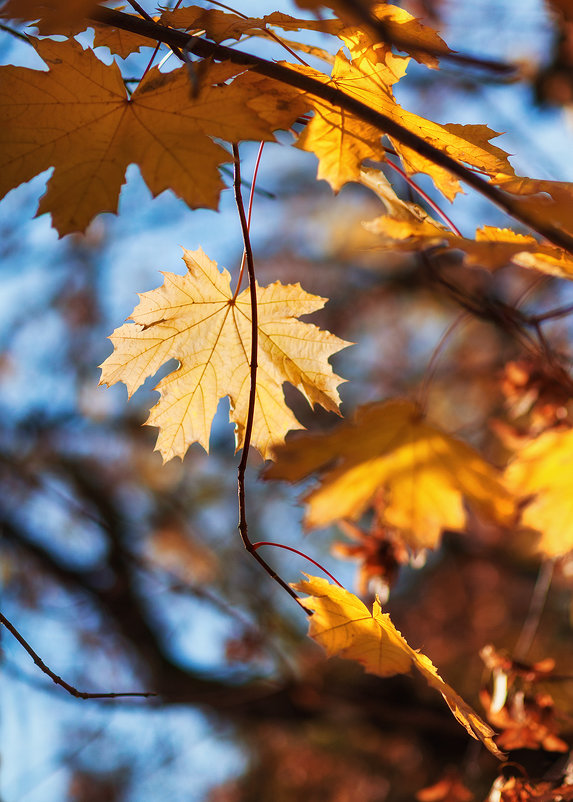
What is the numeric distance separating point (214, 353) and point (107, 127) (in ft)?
1.62

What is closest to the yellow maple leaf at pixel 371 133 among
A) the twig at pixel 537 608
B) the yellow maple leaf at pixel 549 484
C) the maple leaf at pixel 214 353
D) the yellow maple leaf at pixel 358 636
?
the maple leaf at pixel 214 353

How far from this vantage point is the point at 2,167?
927 mm

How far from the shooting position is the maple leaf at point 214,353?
1.23 m

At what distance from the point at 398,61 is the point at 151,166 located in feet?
1.63

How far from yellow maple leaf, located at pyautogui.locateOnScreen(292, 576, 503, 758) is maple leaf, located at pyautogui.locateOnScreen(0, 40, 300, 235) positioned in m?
0.69

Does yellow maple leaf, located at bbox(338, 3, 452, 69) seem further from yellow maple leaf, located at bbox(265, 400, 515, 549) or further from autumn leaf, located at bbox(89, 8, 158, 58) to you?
yellow maple leaf, located at bbox(265, 400, 515, 549)

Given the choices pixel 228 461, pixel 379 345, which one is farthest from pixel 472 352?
pixel 228 461

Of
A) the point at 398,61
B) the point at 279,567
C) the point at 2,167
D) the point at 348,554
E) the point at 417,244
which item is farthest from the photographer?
the point at 279,567

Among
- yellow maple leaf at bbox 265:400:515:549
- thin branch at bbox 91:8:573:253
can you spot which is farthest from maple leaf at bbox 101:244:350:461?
thin branch at bbox 91:8:573:253

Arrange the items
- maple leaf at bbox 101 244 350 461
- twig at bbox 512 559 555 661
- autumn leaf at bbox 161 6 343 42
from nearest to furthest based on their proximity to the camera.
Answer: autumn leaf at bbox 161 6 343 42
maple leaf at bbox 101 244 350 461
twig at bbox 512 559 555 661

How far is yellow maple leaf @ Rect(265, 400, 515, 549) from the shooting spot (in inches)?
33.3

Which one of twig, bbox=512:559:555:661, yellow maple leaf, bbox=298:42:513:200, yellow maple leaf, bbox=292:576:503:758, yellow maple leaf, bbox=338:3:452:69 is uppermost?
yellow maple leaf, bbox=338:3:452:69

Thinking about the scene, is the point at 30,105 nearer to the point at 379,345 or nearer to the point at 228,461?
the point at 228,461

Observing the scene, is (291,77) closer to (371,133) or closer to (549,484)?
(371,133)
